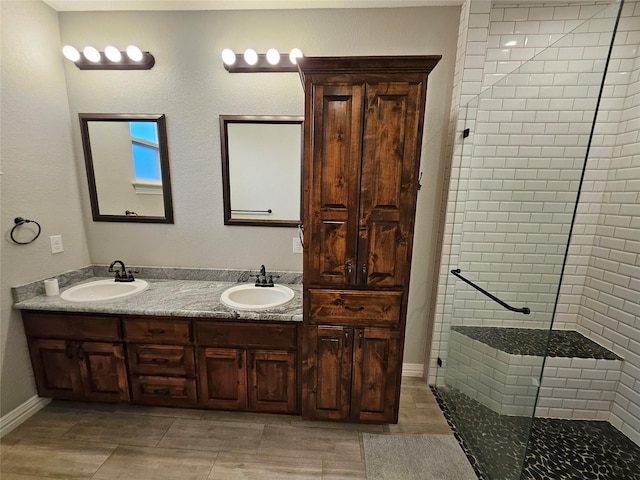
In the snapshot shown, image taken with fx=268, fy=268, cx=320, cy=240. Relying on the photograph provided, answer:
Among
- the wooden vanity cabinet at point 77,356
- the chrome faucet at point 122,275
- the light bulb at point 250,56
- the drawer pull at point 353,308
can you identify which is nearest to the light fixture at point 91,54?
the light bulb at point 250,56

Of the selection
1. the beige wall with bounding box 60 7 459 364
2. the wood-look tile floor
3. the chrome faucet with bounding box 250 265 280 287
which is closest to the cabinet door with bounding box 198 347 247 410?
the wood-look tile floor

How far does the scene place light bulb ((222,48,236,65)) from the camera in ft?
6.16

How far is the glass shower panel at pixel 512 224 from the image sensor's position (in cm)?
143

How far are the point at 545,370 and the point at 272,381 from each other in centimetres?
193

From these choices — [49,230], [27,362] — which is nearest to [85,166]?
[49,230]

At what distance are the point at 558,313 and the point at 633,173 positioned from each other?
3.62 feet

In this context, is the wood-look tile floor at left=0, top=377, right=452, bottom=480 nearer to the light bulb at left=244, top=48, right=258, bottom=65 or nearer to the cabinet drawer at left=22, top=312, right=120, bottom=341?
the cabinet drawer at left=22, top=312, right=120, bottom=341

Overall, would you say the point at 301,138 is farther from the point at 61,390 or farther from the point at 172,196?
the point at 61,390

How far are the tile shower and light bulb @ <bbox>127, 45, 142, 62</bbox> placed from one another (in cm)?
229

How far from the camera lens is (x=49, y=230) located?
1.97 metres

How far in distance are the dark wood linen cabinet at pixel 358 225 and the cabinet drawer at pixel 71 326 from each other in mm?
1317

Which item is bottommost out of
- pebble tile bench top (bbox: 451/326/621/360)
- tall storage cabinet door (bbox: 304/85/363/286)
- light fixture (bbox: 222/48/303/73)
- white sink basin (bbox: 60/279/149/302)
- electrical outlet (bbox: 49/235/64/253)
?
pebble tile bench top (bbox: 451/326/621/360)

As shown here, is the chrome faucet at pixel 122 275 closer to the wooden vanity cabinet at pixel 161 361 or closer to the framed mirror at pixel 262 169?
the wooden vanity cabinet at pixel 161 361

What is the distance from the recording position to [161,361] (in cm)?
182
